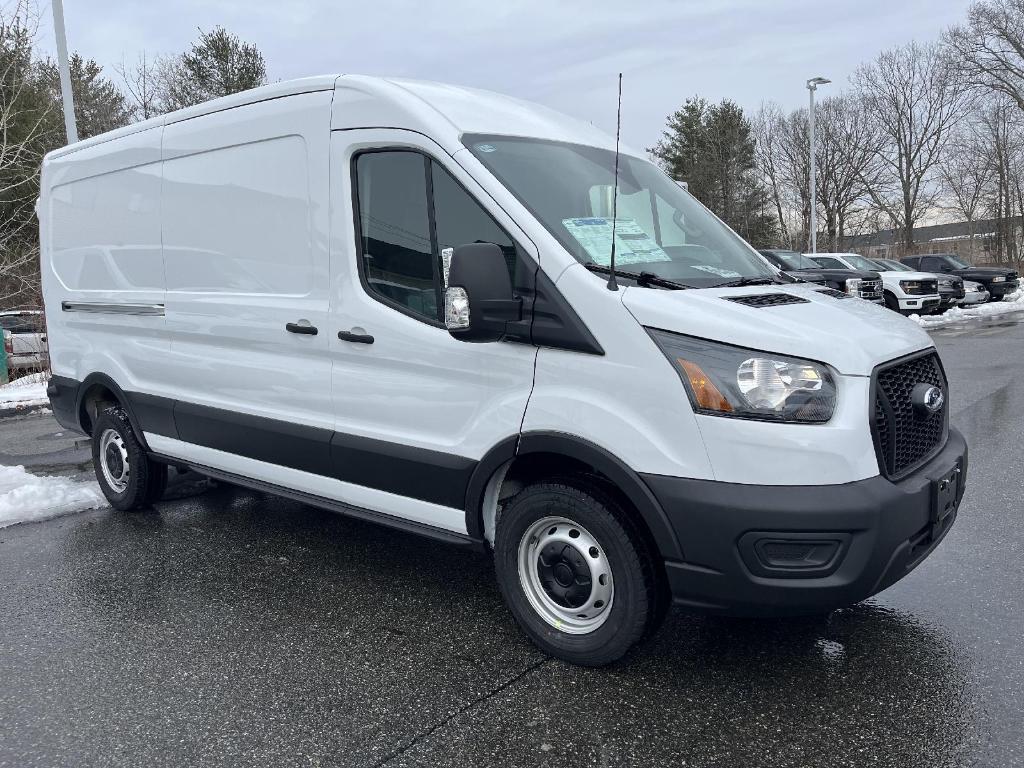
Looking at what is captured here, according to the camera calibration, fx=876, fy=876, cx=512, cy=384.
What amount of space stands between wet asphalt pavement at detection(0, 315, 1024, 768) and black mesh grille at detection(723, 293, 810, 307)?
54.3 inches

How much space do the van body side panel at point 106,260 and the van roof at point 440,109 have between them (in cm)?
125

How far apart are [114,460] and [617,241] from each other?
13.6ft

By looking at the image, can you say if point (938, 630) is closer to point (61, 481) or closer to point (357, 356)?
point (357, 356)

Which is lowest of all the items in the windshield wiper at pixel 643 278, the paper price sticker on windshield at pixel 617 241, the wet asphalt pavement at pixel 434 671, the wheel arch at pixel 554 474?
the wet asphalt pavement at pixel 434 671

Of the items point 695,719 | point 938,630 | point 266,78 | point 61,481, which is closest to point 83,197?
point 61,481

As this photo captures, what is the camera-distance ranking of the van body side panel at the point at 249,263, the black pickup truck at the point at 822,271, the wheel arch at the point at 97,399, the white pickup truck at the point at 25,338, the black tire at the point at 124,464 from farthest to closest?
the black pickup truck at the point at 822,271 < the white pickup truck at the point at 25,338 < the black tire at the point at 124,464 < the wheel arch at the point at 97,399 < the van body side panel at the point at 249,263

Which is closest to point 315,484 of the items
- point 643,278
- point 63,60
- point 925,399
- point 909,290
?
point 643,278

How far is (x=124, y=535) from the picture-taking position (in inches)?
210

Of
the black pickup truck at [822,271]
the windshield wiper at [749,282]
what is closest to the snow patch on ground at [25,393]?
the windshield wiper at [749,282]

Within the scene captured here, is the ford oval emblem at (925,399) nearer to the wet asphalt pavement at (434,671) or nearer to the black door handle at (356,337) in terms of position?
the wet asphalt pavement at (434,671)

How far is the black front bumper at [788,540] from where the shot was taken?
9.38 feet

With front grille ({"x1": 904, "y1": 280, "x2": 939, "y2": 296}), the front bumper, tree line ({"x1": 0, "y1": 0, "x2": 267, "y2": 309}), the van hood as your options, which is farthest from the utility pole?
the front bumper

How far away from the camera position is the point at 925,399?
3211 mm

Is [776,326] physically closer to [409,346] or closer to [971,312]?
[409,346]
